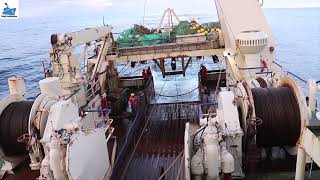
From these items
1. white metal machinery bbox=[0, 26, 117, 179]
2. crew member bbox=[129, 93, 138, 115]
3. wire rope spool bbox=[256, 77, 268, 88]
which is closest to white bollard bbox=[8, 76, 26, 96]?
white metal machinery bbox=[0, 26, 117, 179]

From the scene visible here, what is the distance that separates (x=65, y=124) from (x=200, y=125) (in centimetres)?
380

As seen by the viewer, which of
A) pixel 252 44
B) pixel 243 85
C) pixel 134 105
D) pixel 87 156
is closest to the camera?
pixel 87 156

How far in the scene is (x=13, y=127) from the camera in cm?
1114

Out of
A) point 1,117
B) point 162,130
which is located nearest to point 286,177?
point 162,130

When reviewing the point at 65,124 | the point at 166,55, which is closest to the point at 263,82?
the point at 166,55

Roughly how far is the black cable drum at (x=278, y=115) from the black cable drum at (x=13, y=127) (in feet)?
22.3

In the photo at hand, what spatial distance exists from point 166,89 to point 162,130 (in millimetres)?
7498

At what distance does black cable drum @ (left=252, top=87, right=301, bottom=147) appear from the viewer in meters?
10.5

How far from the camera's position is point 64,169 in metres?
8.63

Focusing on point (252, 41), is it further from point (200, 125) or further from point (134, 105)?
point (134, 105)

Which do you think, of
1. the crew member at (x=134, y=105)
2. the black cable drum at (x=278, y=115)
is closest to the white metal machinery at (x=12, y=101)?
the crew member at (x=134, y=105)

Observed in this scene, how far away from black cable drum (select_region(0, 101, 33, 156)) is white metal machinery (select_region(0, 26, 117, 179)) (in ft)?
0.53

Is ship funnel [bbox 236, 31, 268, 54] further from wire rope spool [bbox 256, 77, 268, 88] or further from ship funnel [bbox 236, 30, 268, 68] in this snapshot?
wire rope spool [bbox 256, 77, 268, 88]

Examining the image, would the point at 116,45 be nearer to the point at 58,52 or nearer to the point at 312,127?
the point at 58,52
